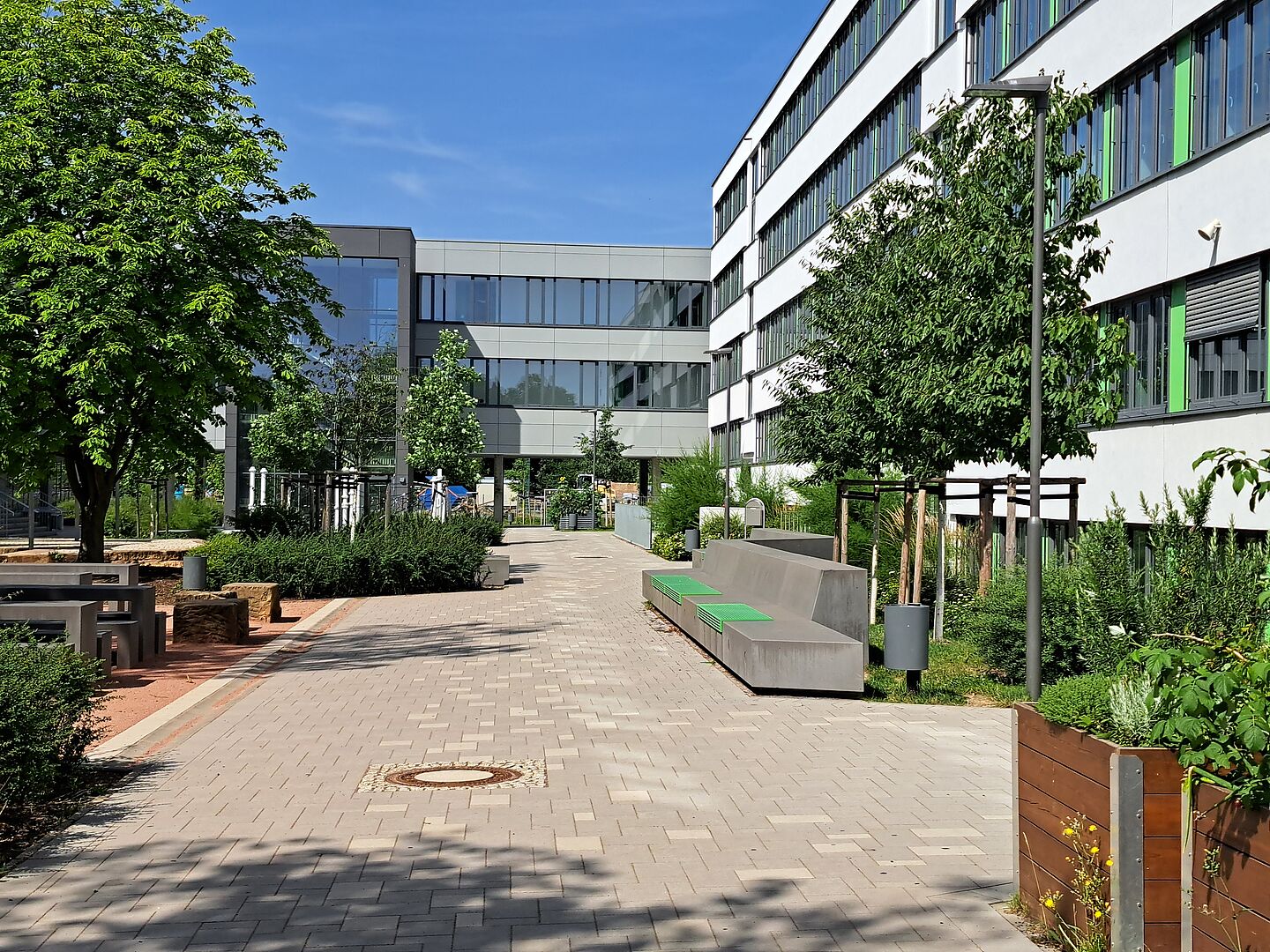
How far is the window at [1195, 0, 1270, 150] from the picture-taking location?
16188 millimetres

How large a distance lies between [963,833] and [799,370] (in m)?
14.1

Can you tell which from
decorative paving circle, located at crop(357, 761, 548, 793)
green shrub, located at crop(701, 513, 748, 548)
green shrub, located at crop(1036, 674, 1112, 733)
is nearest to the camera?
green shrub, located at crop(1036, 674, 1112, 733)

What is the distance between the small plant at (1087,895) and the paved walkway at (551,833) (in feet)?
0.75

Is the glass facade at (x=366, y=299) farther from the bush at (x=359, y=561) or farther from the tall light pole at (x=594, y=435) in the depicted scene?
the bush at (x=359, y=561)

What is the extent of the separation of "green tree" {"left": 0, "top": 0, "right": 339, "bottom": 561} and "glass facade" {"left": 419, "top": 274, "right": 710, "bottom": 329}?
149ft

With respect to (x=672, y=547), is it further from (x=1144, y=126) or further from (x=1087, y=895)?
(x=1087, y=895)

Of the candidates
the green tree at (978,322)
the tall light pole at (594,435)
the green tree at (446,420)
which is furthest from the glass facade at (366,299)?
the green tree at (978,322)

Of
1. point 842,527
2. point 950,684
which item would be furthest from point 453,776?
point 842,527

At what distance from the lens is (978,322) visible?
1557 centimetres

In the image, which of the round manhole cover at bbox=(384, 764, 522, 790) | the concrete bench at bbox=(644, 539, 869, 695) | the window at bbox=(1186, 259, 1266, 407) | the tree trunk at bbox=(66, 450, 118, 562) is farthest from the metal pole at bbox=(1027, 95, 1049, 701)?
the tree trunk at bbox=(66, 450, 118, 562)

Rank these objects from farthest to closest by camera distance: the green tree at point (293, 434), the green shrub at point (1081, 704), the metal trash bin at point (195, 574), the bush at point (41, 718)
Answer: the green tree at point (293, 434) < the metal trash bin at point (195, 574) < the bush at point (41, 718) < the green shrub at point (1081, 704)

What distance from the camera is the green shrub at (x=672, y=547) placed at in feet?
135

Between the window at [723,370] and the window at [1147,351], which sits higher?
the window at [723,370]

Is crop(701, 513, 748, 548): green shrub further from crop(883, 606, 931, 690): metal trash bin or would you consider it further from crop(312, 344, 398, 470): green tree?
crop(883, 606, 931, 690): metal trash bin
